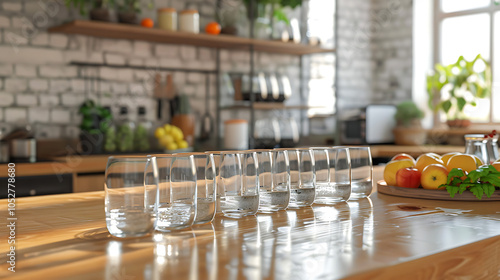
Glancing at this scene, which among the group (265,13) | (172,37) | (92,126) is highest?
(265,13)

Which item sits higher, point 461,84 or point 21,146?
point 461,84

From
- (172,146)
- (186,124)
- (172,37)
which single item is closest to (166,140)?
(172,146)

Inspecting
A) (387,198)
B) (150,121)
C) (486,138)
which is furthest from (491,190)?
(150,121)

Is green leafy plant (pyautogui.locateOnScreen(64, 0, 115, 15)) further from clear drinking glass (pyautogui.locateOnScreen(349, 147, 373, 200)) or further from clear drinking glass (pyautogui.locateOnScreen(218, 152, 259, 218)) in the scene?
clear drinking glass (pyautogui.locateOnScreen(218, 152, 259, 218))

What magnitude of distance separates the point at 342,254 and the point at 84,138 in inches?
117

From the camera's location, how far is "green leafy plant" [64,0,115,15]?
3.45m

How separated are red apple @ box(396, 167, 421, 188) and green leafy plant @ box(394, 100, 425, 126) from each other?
364 cm

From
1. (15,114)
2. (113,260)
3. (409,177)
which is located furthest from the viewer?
(15,114)

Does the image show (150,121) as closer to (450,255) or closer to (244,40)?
(244,40)

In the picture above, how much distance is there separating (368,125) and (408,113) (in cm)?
43

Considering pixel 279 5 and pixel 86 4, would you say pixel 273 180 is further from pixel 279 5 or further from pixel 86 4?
pixel 279 5

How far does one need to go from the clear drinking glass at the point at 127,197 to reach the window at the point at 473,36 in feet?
15.2

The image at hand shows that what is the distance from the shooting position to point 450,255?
0.84 metres

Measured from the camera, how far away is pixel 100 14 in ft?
11.5
